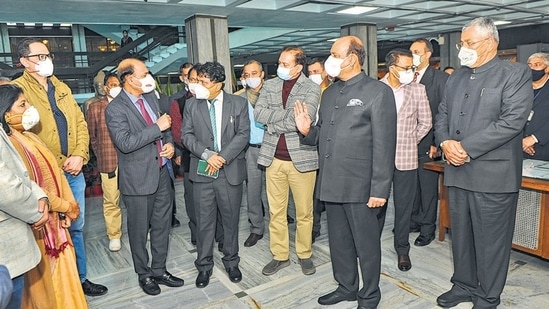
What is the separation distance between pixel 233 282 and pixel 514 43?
39.2 ft

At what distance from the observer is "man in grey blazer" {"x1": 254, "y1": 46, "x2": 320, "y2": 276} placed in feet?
9.78

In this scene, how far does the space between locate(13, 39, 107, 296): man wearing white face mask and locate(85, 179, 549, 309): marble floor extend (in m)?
0.32

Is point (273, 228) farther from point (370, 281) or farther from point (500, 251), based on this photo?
point (500, 251)

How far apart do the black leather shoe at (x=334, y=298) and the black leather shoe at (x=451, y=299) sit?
55cm

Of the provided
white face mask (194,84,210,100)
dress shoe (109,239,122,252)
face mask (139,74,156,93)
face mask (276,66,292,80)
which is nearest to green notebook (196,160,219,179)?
white face mask (194,84,210,100)

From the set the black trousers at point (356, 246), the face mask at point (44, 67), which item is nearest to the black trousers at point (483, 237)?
the black trousers at point (356, 246)

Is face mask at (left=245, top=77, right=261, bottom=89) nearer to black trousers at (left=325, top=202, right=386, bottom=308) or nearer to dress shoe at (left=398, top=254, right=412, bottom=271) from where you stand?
black trousers at (left=325, top=202, right=386, bottom=308)

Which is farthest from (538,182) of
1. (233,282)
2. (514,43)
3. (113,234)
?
(514,43)

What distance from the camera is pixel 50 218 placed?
7.13 feet

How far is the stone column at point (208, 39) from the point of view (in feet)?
21.7

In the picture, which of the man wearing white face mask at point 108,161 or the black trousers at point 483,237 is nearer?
the black trousers at point 483,237

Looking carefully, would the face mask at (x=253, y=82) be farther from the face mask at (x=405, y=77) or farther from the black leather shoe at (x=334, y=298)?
the black leather shoe at (x=334, y=298)

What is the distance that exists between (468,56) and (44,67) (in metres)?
2.64

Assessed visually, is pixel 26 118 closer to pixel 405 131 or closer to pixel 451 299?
pixel 405 131
